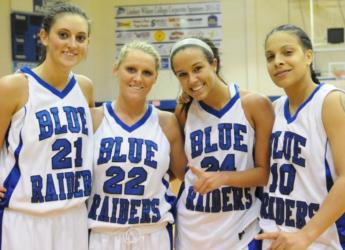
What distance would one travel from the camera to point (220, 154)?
2.23m

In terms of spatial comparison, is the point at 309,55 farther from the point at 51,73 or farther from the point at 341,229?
the point at 51,73

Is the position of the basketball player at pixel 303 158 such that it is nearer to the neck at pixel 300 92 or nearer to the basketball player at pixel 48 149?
the neck at pixel 300 92

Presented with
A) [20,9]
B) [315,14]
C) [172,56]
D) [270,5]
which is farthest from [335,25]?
[172,56]

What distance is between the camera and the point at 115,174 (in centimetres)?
222

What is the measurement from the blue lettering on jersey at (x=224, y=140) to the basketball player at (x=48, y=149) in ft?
1.70

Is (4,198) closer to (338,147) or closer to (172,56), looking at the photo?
(172,56)

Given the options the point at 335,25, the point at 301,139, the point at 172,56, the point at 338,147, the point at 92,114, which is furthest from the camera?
the point at 335,25

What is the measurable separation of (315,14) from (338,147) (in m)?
6.95

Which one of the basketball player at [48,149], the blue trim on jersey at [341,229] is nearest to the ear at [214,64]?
the basketball player at [48,149]

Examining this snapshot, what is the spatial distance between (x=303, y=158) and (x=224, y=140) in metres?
0.42

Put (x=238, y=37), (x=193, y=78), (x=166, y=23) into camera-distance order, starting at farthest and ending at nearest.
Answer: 1. (x=166, y=23)
2. (x=238, y=37)
3. (x=193, y=78)

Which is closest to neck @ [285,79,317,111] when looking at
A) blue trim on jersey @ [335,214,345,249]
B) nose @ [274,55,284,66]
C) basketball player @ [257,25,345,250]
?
basketball player @ [257,25,345,250]

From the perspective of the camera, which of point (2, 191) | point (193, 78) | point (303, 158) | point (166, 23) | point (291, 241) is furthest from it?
point (166, 23)

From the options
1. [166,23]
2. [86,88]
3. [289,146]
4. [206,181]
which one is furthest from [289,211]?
[166,23]
